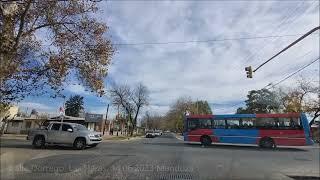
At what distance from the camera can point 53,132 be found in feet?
69.9

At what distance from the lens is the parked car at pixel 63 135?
20666mm

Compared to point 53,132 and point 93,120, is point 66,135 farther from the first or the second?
point 93,120

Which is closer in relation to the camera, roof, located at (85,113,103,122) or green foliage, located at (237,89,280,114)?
roof, located at (85,113,103,122)

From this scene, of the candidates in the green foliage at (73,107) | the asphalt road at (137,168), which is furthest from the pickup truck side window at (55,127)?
the green foliage at (73,107)

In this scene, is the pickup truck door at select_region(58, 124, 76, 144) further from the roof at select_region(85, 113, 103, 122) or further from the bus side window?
the roof at select_region(85, 113, 103, 122)

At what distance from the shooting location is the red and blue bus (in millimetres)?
25938

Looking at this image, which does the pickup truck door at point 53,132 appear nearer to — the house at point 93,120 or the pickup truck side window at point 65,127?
the pickup truck side window at point 65,127

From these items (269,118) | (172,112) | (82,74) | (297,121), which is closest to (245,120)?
(269,118)

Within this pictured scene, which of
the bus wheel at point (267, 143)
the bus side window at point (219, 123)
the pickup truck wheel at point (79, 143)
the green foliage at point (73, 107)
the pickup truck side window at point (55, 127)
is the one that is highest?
the green foliage at point (73, 107)

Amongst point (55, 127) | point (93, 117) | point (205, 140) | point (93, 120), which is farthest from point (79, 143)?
point (93, 117)

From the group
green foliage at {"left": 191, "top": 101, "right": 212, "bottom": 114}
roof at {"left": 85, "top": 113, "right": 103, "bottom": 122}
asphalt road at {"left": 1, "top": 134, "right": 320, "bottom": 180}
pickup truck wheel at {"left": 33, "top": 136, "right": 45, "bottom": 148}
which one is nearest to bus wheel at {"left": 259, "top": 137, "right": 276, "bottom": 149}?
asphalt road at {"left": 1, "top": 134, "right": 320, "bottom": 180}

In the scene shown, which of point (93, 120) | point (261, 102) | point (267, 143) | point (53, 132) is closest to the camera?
point (53, 132)

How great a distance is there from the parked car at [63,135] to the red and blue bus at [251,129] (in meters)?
10.5

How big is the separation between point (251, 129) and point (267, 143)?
5.22 feet
